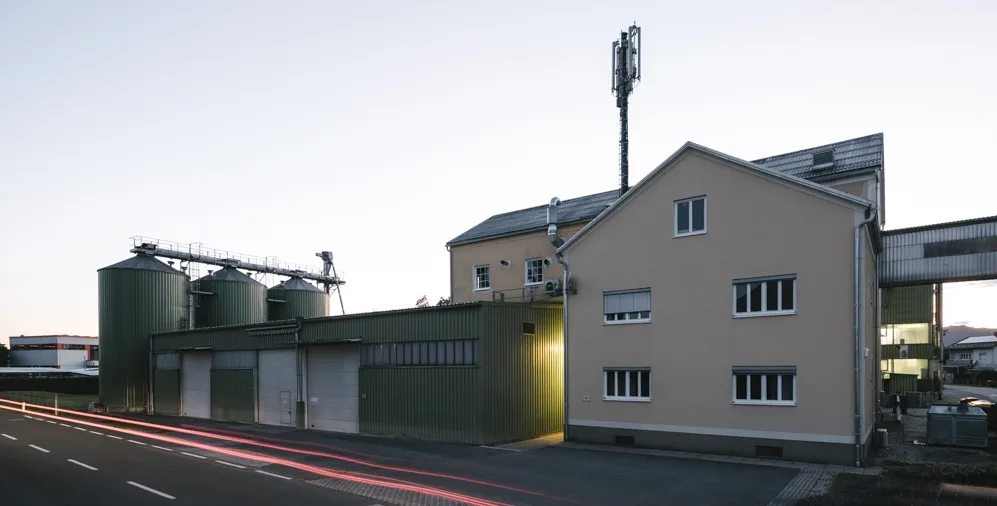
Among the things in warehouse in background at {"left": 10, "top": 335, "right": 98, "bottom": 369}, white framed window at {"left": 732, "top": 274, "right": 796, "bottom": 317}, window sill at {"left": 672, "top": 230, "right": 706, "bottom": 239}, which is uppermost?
window sill at {"left": 672, "top": 230, "right": 706, "bottom": 239}

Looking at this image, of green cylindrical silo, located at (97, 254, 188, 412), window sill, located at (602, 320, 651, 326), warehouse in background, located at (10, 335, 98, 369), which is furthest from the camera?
warehouse in background, located at (10, 335, 98, 369)

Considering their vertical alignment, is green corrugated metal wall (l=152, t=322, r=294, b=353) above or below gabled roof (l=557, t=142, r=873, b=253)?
below

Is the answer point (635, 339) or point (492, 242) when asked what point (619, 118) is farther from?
point (635, 339)

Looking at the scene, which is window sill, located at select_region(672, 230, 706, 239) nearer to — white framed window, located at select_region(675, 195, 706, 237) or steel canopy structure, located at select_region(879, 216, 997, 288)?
white framed window, located at select_region(675, 195, 706, 237)

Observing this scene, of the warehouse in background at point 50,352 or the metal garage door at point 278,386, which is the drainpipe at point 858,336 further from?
the warehouse in background at point 50,352

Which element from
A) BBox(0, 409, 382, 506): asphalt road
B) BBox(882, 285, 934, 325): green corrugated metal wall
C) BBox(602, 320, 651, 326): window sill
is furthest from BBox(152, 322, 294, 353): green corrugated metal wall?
BBox(882, 285, 934, 325): green corrugated metal wall

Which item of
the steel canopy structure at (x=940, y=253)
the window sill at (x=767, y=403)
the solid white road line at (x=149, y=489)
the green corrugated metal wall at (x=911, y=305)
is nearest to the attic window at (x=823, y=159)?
the steel canopy structure at (x=940, y=253)

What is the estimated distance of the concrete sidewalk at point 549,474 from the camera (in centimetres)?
1439

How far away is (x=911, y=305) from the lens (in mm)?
43375

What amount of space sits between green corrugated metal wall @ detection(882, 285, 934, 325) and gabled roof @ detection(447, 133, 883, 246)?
922 inches

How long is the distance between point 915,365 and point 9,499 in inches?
1912

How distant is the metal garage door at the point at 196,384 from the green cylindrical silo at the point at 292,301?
10918mm

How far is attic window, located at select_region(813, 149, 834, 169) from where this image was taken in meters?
22.9

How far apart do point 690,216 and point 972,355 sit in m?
96.2
